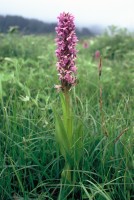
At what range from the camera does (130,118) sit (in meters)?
2.54

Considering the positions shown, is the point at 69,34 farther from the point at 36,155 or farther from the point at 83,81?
the point at 83,81

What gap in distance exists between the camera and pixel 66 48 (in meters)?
1.87

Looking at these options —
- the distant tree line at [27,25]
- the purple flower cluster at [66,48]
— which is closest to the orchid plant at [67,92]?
the purple flower cluster at [66,48]

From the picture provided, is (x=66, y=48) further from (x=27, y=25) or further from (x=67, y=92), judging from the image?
(x=27, y=25)

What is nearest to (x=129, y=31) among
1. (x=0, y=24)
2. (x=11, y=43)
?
(x=0, y=24)

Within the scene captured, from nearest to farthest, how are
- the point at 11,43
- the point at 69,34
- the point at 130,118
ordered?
the point at 69,34, the point at 130,118, the point at 11,43

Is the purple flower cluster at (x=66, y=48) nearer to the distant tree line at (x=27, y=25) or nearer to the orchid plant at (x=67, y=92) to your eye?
the orchid plant at (x=67, y=92)

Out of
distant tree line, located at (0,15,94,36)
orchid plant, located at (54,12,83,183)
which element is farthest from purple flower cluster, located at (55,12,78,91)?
distant tree line, located at (0,15,94,36)

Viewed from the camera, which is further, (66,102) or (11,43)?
(11,43)

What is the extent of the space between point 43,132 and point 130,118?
530mm

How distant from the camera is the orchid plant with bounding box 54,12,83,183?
1862 millimetres

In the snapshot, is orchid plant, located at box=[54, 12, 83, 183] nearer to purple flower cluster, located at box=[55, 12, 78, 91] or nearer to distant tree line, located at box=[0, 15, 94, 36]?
purple flower cluster, located at box=[55, 12, 78, 91]

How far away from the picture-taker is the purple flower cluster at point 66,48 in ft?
6.09

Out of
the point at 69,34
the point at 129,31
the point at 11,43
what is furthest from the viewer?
the point at 129,31
